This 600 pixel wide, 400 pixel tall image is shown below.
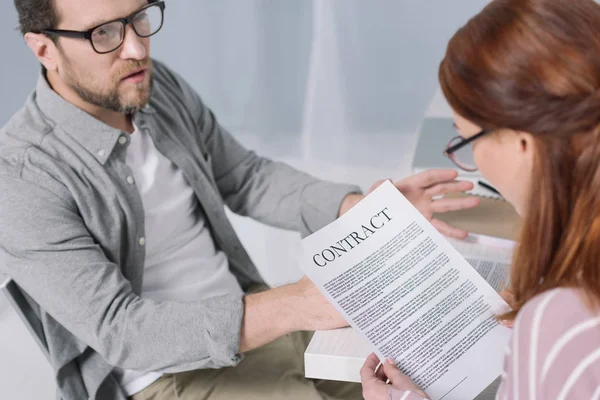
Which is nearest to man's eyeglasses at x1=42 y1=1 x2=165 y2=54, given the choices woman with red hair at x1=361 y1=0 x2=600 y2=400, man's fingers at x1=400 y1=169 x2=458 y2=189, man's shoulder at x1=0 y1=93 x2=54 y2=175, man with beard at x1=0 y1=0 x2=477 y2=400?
man with beard at x1=0 y1=0 x2=477 y2=400

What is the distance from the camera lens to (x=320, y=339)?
1.06m

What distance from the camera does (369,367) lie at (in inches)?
38.7

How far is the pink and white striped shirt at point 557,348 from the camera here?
0.71 m

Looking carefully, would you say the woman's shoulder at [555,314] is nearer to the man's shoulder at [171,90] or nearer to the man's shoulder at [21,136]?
the man's shoulder at [21,136]

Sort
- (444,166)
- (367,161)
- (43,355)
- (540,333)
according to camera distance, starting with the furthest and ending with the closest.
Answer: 1. (367,161)
2. (444,166)
3. (43,355)
4. (540,333)

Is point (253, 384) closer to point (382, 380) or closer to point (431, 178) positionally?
point (382, 380)

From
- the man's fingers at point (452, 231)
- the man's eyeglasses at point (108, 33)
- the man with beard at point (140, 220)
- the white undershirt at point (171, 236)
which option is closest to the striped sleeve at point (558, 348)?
the man with beard at point (140, 220)

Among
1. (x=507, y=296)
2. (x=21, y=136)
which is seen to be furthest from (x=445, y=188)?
(x=21, y=136)

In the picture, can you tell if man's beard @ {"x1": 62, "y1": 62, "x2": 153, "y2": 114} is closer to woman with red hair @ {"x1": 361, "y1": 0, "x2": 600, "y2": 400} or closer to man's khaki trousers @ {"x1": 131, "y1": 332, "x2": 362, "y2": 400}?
man's khaki trousers @ {"x1": 131, "y1": 332, "x2": 362, "y2": 400}

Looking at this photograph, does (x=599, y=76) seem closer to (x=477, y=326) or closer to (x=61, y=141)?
(x=477, y=326)

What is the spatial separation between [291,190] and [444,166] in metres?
0.31

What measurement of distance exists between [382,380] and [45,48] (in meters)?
0.82

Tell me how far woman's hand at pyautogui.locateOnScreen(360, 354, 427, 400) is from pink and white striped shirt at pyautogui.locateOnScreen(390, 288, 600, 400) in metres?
0.19

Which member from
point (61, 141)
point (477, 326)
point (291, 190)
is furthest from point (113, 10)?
point (477, 326)
